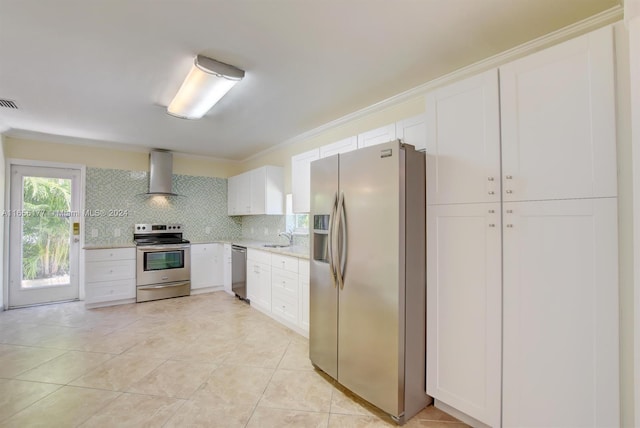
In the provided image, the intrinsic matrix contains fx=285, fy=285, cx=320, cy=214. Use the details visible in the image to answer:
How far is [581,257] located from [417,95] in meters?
1.91

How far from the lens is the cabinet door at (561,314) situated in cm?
132

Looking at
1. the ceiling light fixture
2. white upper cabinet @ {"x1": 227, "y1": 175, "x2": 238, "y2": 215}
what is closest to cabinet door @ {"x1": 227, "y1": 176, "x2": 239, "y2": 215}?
white upper cabinet @ {"x1": 227, "y1": 175, "x2": 238, "y2": 215}

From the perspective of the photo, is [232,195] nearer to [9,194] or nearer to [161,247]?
[161,247]

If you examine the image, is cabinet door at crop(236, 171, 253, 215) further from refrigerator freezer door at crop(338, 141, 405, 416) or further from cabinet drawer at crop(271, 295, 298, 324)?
refrigerator freezer door at crop(338, 141, 405, 416)

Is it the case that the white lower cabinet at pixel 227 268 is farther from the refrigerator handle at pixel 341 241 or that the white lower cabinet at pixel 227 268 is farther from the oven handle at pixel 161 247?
the refrigerator handle at pixel 341 241

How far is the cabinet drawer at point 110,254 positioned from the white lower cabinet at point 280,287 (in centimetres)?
190

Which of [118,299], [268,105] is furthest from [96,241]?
[268,105]

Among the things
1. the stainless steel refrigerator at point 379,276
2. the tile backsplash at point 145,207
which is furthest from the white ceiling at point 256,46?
the tile backsplash at point 145,207

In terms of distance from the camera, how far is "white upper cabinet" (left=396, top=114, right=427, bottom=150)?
225cm

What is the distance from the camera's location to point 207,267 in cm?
515

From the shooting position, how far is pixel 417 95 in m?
2.70

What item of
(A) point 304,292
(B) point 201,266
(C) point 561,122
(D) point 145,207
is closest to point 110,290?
(B) point 201,266

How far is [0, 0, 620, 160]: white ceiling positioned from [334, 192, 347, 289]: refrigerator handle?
1.12 meters

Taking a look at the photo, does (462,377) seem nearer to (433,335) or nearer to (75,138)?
(433,335)
